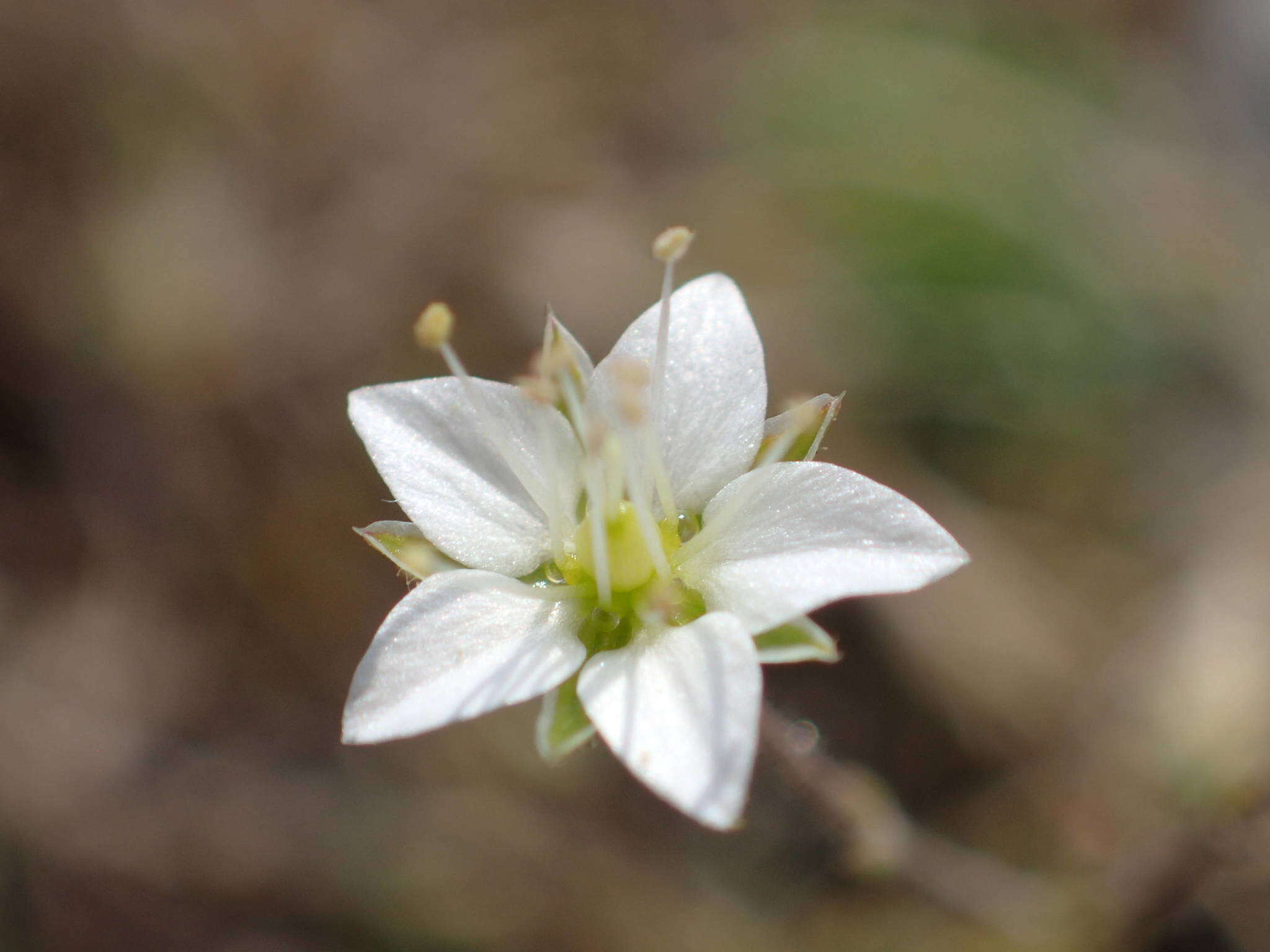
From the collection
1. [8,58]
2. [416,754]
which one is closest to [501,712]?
[416,754]

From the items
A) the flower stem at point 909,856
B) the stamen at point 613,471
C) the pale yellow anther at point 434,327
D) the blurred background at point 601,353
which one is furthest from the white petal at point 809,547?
the blurred background at point 601,353

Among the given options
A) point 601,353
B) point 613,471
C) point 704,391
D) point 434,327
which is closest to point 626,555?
point 613,471

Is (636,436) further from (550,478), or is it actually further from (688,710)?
(688,710)

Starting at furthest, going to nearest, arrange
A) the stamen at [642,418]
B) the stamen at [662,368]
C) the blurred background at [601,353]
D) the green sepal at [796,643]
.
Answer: the blurred background at [601,353]
the stamen at [662,368]
the stamen at [642,418]
the green sepal at [796,643]

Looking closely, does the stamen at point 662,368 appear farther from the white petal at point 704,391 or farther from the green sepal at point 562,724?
the green sepal at point 562,724

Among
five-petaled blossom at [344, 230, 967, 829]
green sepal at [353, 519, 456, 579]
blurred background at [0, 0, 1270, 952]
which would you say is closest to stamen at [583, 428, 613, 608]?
five-petaled blossom at [344, 230, 967, 829]

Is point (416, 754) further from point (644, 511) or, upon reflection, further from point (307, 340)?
point (644, 511)

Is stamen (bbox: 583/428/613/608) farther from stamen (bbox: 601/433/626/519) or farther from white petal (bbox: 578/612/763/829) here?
white petal (bbox: 578/612/763/829)
